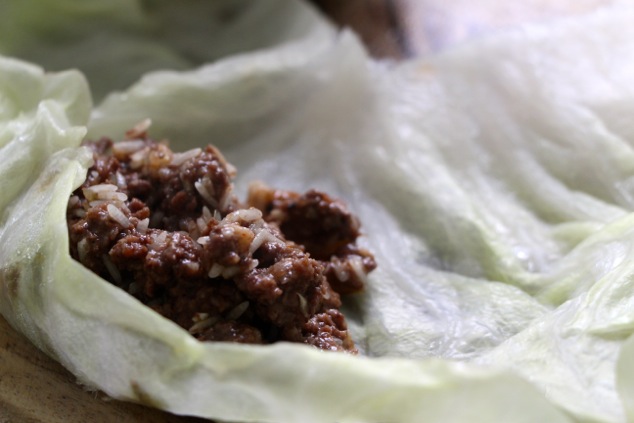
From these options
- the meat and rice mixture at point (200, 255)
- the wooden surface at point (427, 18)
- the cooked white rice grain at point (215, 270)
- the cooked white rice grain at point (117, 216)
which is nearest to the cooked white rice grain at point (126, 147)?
the meat and rice mixture at point (200, 255)

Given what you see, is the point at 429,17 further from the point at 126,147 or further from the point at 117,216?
the point at 117,216

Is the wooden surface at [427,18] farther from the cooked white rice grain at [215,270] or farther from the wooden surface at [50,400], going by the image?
the wooden surface at [50,400]

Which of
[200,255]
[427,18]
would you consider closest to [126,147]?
[200,255]

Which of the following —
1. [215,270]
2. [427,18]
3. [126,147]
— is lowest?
[126,147]

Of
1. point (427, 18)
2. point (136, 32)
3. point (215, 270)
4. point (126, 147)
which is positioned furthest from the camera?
point (427, 18)

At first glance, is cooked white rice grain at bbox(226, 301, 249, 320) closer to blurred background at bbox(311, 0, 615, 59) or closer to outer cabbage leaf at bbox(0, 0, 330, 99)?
outer cabbage leaf at bbox(0, 0, 330, 99)

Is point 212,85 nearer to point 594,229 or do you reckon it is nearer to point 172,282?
point 172,282

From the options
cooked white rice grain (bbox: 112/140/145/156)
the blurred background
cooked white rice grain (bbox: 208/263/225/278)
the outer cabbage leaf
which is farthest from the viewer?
the blurred background

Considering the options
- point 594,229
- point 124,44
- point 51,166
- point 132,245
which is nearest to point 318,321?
point 132,245

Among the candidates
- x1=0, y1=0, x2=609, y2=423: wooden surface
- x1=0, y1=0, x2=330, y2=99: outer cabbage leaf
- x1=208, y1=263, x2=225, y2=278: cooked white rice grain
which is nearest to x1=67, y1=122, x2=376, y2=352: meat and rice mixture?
x1=208, y1=263, x2=225, y2=278: cooked white rice grain
